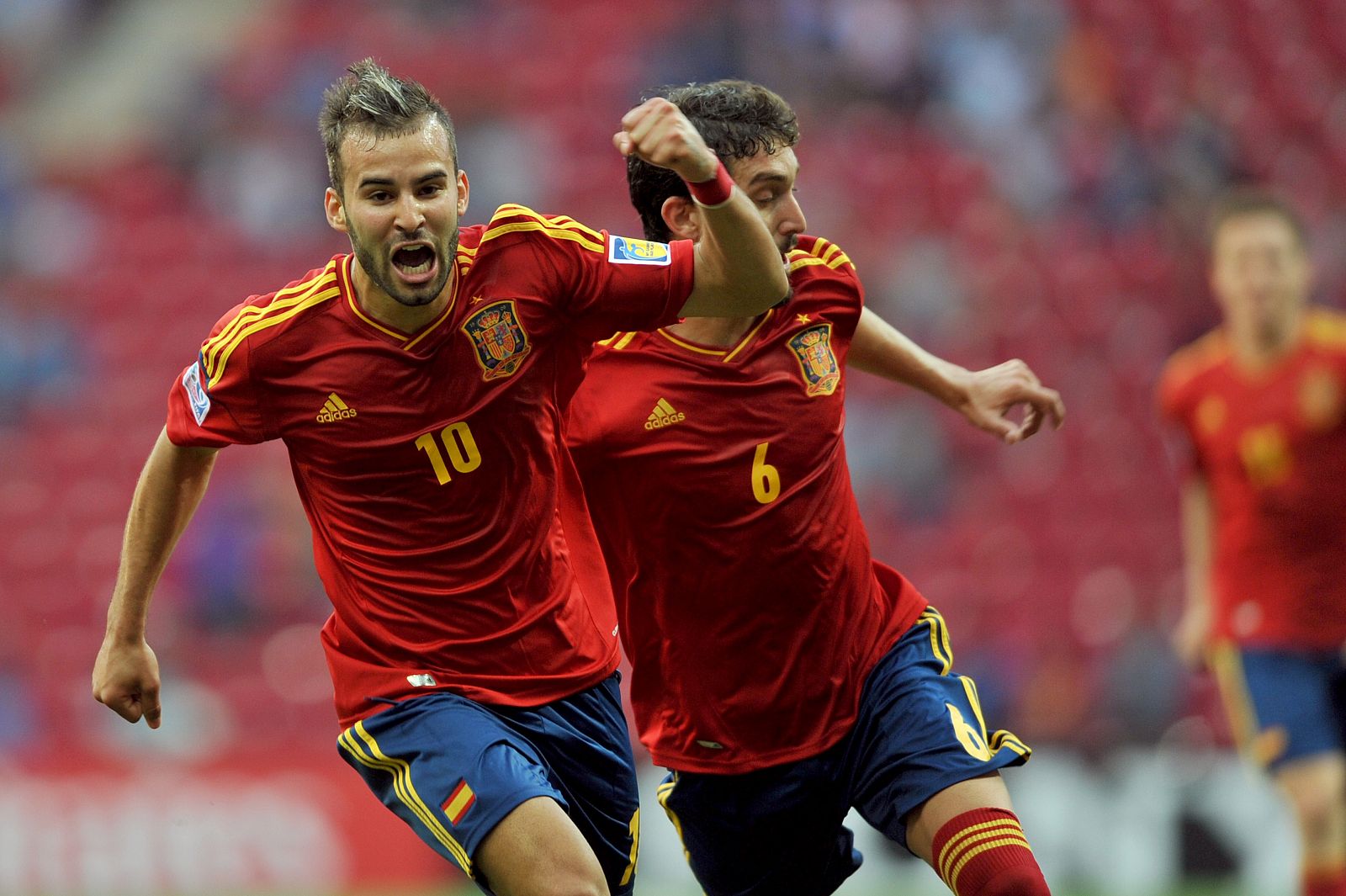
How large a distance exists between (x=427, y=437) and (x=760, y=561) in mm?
941

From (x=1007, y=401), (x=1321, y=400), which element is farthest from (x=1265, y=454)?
(x=1007, y=401)

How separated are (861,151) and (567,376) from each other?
32.1 feet

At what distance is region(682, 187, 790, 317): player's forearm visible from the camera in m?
3.93

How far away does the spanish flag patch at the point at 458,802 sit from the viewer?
3975 mm

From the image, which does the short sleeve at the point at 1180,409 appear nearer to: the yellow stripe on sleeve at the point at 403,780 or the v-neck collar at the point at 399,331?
the v-neck collar at the point at 399,331

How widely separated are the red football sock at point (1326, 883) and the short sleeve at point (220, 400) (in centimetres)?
417

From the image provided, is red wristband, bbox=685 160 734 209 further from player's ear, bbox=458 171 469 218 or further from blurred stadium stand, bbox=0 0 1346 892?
blurred stadium stand, bbox=0 0 1346 892

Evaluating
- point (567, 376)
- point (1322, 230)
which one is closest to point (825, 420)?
point (567, 376)

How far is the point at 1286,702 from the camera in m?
6.55

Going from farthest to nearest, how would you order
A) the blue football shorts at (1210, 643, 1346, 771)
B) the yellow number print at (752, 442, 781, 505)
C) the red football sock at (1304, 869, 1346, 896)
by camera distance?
1. the blue football shorts at (1210, 643, 1346, 771)
2. the red football sock at (1304, 869, 1346, 896)
3. the yellow number print at (752, 442, 781, 505)

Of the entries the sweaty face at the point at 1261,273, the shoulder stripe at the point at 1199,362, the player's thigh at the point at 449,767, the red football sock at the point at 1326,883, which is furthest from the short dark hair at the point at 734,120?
the red football sock at the point at 1326,883

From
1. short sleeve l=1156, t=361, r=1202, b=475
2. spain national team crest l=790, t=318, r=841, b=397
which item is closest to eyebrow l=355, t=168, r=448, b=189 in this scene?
spain national team crest l=790, t=318, r=841, b=397

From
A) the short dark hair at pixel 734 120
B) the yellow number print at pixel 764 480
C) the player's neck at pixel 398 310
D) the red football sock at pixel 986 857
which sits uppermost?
A: the short dark hair at pixel 734 120

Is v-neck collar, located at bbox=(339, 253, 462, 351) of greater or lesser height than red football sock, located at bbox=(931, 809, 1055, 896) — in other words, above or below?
above
